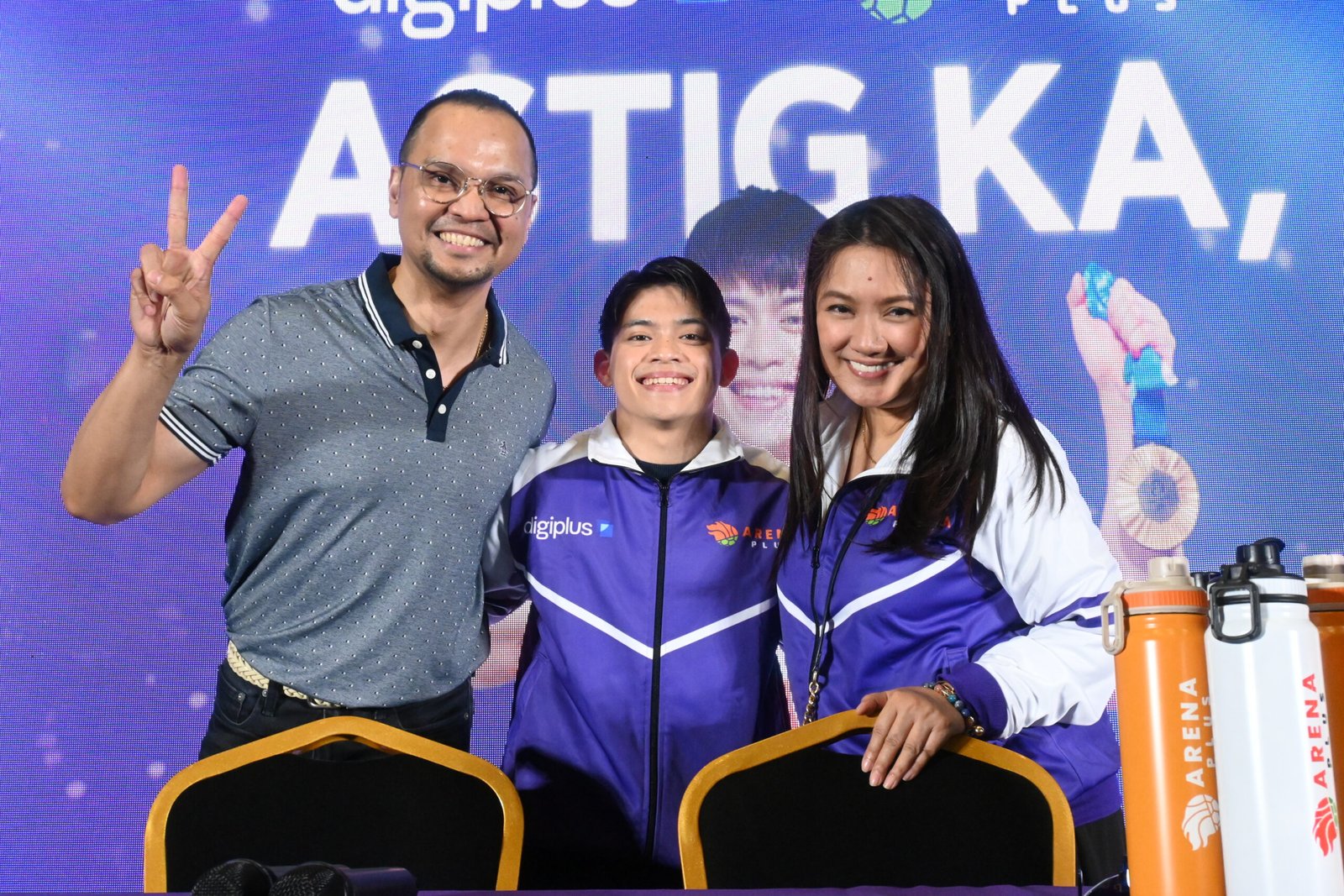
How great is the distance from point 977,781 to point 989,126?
189cm

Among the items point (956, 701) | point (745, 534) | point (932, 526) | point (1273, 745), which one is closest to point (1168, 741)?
point (1273, 745)

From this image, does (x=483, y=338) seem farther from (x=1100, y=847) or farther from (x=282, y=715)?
(x=1100, y=847)

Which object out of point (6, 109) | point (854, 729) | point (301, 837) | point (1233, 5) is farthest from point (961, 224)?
point (6, 109)

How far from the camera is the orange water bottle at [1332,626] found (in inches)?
30.0

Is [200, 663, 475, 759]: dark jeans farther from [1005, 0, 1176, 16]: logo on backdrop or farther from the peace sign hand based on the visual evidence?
[1005, 0, 1176, 16]: logo on backdrop

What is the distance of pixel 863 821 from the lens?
1473 millimetres

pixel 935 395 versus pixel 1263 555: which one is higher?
pixel 935 395

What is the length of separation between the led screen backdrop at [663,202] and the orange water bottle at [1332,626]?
200cm

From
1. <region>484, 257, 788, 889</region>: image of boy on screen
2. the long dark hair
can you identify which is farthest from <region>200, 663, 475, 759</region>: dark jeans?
the long dark hair

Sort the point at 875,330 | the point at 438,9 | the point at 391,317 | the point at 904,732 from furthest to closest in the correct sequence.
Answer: the point at 438,9 → the point at 391,317 → the point at 875,330 → the point at 904,732

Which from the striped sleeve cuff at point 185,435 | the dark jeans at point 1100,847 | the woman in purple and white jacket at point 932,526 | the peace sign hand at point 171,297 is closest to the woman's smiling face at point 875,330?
the woman in purple and white jacket at point 932,526

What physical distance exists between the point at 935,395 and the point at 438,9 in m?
1.79

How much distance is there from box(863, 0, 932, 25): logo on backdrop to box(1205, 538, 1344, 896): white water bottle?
2.42m

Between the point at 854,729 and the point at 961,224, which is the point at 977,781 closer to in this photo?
the point at 854,729
